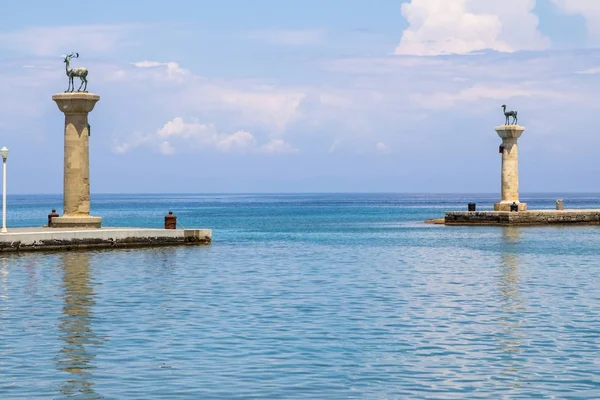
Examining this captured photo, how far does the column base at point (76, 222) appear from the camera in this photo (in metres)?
51.1

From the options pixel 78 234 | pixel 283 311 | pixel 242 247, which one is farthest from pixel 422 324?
pixel 242 247

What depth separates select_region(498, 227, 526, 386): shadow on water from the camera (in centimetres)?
1870

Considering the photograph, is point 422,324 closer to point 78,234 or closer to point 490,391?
point 490,391

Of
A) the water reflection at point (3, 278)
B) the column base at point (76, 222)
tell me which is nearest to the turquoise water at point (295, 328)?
the water reflection at point (3, 278)

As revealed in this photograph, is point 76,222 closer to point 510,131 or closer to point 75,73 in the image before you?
point 75,73

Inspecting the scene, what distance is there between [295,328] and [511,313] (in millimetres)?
5754

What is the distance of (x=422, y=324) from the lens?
76.9ft

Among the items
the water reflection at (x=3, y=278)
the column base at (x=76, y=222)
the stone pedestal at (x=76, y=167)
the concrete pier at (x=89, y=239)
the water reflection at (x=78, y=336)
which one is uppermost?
the stone pedestal at (x=76, y=167)

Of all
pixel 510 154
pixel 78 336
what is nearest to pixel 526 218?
pixel 510 154

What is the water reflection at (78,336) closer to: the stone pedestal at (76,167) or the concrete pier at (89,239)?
the concrete pier at (89,239)

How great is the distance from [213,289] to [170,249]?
685 inches

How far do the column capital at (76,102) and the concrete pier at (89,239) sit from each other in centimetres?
592

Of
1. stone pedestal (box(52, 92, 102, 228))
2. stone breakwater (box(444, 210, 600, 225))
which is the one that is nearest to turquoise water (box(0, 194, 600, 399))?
stone pedestal (box(52, 92, 102, 228))

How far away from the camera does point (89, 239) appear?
46469 millimetres
